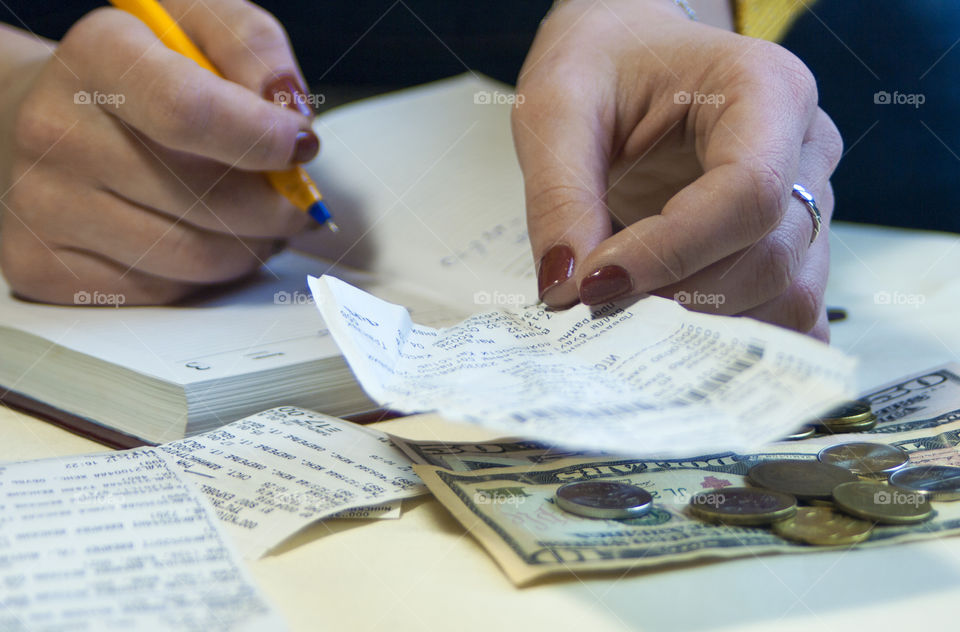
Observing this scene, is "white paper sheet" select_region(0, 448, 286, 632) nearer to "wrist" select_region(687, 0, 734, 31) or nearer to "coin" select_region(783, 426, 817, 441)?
"coin" select_region(783, 426, 817, 441)

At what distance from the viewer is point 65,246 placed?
1.06 meters

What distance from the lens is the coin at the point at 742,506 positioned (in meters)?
0.55

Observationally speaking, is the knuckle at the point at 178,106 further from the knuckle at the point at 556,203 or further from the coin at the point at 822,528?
the coin at the point at 822,528

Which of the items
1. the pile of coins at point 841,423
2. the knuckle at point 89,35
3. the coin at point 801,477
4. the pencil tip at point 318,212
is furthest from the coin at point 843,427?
the knuckle at point 89,35

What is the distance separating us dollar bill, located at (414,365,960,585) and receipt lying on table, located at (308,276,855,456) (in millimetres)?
63

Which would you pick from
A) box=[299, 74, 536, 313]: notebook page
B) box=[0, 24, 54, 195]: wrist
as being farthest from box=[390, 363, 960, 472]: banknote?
box=[0, 24, 54, 195]: wrist

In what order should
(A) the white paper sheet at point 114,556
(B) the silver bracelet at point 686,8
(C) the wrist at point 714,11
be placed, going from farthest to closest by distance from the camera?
(C) the wrist at point 714,11 < (B) the silver bracelet at point 686,8 < (A) the white paper sheet at point 114,556

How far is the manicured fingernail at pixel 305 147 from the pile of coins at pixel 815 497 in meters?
0.63

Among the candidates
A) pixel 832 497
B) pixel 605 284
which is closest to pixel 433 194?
pixel 605 284

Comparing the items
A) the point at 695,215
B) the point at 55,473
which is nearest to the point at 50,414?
the point at 55,473

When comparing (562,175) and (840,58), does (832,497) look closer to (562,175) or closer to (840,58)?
(562,175)

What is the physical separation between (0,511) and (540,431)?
14.8 inches

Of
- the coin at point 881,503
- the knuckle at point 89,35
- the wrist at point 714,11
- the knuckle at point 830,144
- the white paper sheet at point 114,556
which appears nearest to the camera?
the white paper sheet at point 114,556

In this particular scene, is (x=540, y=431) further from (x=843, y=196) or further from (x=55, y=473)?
(x=843, y=196)
